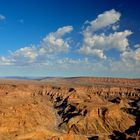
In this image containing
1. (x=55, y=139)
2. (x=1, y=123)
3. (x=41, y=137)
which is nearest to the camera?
(x=55, y=139)

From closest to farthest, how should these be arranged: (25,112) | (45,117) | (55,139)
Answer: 1. (55,139)
2. (25,112)
3. (45,117)

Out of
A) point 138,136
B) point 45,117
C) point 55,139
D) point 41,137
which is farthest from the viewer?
point 45,117

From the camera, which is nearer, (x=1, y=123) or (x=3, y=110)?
(x=1, y=123)

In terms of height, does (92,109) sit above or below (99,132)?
above

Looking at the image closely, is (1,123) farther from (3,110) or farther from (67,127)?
(67,127)

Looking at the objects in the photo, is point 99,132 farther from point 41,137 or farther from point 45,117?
point 41,137

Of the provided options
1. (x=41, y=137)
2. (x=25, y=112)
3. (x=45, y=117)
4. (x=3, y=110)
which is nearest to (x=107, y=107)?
(x=45, y=117)

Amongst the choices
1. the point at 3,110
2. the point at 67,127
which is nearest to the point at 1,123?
the point at 3,110

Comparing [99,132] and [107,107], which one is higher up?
[107,107]

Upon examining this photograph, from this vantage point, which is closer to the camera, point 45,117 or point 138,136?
point 138,136
